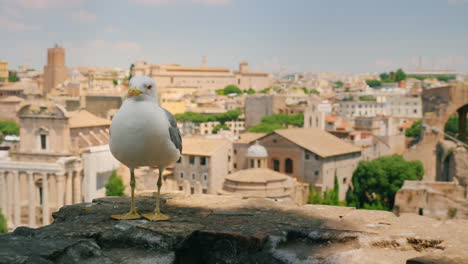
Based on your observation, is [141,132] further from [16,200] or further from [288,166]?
[288,166]

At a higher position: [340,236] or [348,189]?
[340,236]

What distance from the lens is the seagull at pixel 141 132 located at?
5.37 meters

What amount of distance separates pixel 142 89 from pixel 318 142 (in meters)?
39.4

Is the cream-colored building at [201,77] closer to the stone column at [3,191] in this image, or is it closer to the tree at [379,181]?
the tree at [379,181]

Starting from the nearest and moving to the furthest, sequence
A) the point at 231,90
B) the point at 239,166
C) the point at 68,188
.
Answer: the point at 68,188, the point at 239,166, the point at 231,90

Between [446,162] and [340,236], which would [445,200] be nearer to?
[446,162]

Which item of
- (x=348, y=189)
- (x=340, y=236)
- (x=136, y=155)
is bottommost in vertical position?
(x=348, y=189)

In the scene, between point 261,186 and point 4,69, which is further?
point 4,69

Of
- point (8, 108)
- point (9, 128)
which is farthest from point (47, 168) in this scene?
point (8, 108)

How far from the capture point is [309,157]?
41.2m

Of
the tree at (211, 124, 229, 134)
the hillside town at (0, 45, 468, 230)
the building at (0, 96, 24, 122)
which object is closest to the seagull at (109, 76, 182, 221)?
the hillside town at (0, 45, 468, 230)

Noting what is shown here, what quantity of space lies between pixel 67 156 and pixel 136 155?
2925 cm

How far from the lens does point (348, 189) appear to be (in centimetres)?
4366

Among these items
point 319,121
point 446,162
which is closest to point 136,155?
point 446,162
